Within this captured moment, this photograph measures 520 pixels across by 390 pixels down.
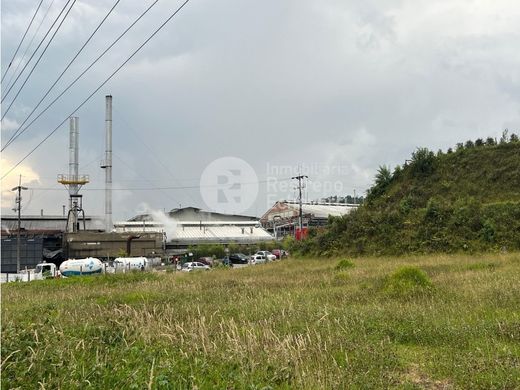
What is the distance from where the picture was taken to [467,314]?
8648mm

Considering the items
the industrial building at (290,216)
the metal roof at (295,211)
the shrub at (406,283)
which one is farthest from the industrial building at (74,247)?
the shrub at (406,283)

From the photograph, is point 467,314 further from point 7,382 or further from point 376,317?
point 7,382

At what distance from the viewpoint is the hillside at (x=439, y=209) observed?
27.2 metres

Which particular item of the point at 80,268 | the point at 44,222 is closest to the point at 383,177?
the point at 80,268

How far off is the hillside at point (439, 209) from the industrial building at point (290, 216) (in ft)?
120

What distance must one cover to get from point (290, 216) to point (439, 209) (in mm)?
54511

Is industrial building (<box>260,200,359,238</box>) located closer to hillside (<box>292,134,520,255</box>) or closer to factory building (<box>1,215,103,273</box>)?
factory building (<box>1,215,103,273</box>)

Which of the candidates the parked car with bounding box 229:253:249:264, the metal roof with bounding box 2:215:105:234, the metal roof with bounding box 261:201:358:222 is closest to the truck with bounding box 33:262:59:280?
the parked car with bounding box 229:253:249:264

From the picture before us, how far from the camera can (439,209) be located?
29.6 m

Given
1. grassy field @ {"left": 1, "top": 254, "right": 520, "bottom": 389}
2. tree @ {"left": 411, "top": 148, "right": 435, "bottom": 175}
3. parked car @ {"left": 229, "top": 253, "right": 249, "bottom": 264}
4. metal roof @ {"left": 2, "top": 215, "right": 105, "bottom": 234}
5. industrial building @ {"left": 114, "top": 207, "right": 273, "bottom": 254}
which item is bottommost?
parked car @ {"left": 229, "top": 253, "right": 249, "bottom": 264}

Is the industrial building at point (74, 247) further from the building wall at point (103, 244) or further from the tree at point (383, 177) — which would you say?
the tree at point (383, 177)

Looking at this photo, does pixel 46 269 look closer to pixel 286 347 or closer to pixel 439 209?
pixel 439 209

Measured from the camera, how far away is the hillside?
27234 millimetres

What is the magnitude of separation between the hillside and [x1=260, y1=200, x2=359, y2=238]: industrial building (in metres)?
36.6
